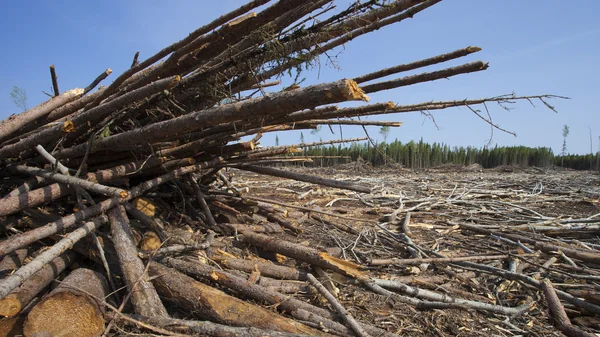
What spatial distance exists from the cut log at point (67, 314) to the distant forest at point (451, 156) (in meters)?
16.9

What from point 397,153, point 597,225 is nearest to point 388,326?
point 597,225

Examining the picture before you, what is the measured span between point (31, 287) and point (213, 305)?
49.5 inches

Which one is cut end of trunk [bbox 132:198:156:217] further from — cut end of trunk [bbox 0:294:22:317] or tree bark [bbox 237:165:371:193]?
cut end of trunk [bbox 0:294:22:317]

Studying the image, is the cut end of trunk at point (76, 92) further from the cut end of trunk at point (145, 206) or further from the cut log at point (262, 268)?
the cut log at point (262, 268)

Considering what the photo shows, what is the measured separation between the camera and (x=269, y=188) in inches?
322

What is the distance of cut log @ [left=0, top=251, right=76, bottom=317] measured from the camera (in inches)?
82.7

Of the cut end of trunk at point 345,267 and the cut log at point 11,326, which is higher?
the cut end of trunk at point 345,267

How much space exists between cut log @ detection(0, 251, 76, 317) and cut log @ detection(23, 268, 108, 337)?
186mm

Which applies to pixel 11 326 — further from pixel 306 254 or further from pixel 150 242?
pixel 306 254

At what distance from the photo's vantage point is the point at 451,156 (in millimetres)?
21750

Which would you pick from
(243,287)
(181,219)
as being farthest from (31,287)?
(181,219)

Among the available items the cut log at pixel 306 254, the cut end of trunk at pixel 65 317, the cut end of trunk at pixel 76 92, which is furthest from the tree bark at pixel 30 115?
the cut log at pixel 306 254

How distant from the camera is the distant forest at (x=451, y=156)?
20.0 m

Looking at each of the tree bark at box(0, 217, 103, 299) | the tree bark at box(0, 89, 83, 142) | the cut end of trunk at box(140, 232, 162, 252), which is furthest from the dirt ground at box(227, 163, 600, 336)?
the tree bark at box(0, 89, 83, 142)
